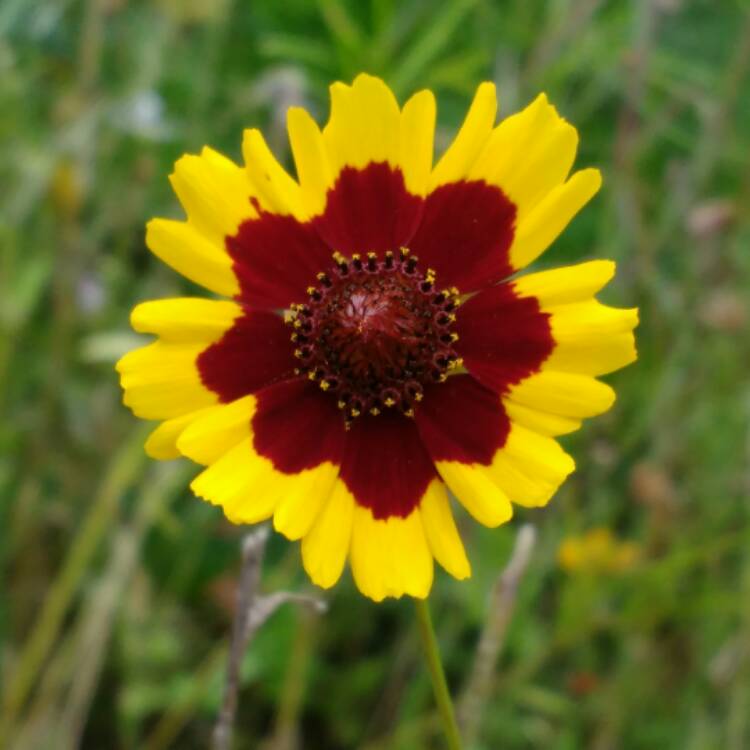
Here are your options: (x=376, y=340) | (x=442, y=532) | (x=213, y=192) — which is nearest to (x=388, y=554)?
(x=442, y=532)

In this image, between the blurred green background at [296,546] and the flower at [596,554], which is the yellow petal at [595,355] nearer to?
the blurred green background at [296,546]

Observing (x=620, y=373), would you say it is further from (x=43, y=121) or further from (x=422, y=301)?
(x=43, y=121)

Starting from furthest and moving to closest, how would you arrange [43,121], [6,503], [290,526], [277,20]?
1. [43,121]
2. [277,20]
3. [6,503]
4. [290,526]

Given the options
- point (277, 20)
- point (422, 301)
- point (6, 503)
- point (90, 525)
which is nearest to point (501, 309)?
point (422, 301)

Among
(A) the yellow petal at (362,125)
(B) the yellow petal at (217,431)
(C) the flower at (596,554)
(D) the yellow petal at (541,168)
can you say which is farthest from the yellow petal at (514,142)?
(C) the flower at (596,554)

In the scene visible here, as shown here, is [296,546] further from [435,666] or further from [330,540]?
[435,666]

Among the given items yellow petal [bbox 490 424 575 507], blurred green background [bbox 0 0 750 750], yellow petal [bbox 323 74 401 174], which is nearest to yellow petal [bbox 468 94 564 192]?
yellow petal [bbox 323 74 401 174]

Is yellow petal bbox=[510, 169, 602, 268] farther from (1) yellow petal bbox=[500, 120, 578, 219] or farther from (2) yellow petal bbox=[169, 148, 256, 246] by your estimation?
(2) yellow petal bbox=[169, 148, 256, 246]
